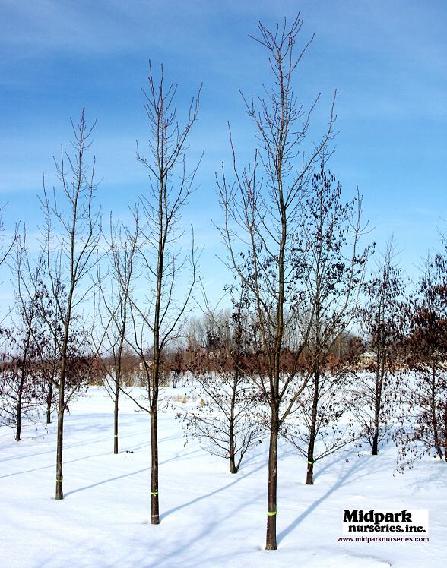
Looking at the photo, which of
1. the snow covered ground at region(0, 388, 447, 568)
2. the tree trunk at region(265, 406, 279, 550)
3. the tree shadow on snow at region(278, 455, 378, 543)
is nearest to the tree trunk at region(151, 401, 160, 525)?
the snow covered ground at region(0, 388, 447, 568)

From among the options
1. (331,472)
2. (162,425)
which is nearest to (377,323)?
(331,472)

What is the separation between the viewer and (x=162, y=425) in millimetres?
25547

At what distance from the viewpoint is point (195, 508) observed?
448 inches

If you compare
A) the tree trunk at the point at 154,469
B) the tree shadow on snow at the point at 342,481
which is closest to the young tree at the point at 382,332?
the tree shadow on snow at the point at 342,481

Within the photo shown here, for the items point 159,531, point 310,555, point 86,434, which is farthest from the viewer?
point 86,434

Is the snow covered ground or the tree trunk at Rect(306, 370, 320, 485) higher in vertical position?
the tree trunk at Rect(306, 370, 320, 485)

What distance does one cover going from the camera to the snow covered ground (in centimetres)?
809

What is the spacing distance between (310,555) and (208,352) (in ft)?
31.8

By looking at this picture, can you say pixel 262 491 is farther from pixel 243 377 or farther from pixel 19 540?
pixel 19 540

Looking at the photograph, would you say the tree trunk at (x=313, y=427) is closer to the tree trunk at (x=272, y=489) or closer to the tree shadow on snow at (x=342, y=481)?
the tree shadow on snow at (x=342, y=481)

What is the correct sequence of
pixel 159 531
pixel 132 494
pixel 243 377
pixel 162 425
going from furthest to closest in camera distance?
1. pixel 162 425
2. pixel 243 377
3. pixel 132 494
4. pixel 159 531

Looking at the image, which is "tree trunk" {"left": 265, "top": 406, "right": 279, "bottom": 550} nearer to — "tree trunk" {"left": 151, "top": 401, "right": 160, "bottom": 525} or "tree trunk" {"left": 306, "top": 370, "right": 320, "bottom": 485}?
"tree trunk" {"left": 151, "top": 401, "right": 160, "bottom": 525}

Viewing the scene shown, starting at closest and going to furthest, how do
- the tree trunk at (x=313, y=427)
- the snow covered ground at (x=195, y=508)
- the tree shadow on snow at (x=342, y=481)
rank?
the snow covered ground at (x=195, y=508), the tree shadow on snow at (x=342, y=481), the tree trunk at (x=313, y=427)

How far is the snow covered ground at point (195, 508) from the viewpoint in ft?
26.5
